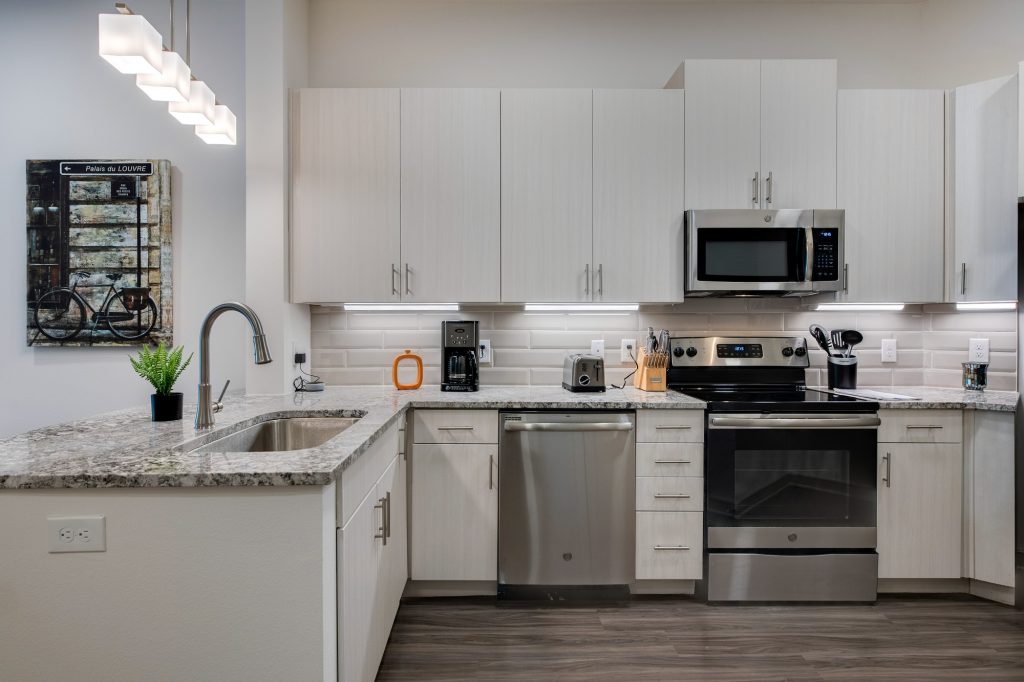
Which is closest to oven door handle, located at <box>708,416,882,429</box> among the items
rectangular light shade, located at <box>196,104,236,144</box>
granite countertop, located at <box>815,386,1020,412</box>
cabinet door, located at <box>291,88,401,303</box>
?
granite countertop, located at <box>815,386,1020,412</box>

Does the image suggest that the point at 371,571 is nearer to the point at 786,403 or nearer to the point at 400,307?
the point at 400,307


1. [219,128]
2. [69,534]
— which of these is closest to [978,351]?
[219,128]

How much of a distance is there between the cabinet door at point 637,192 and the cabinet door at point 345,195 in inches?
41.2

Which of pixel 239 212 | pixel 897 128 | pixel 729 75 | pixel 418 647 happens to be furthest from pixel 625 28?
pixel 418 647

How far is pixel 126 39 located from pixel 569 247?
1.89 m

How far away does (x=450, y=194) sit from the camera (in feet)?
9.02

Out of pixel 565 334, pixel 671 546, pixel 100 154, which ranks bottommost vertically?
pixel 671 546

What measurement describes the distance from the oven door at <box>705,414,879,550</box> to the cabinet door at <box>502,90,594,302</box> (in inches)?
38.8

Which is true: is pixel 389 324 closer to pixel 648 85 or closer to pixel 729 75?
pixel 648 85

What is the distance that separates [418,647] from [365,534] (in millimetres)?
816

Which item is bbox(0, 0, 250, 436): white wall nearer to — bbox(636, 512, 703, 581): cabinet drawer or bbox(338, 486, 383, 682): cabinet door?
bbox(338, 486, 383, 682): cabinet door

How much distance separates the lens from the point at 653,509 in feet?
8.05

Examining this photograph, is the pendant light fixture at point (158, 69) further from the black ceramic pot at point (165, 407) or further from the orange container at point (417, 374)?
the orange container at point (417, 374)

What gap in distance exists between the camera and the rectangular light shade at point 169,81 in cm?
161
